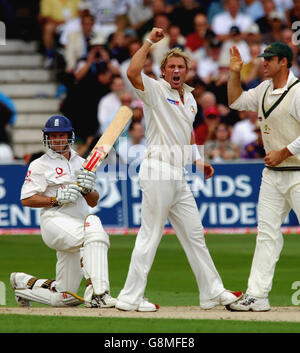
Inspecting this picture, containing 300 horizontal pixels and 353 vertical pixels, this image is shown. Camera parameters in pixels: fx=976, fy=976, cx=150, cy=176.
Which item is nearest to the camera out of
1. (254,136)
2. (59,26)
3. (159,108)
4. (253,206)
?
(159,108)

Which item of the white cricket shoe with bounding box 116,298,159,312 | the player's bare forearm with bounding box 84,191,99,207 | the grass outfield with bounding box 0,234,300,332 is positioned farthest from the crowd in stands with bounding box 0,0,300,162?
the white cricket shoe with bounding box 116,298,159,312

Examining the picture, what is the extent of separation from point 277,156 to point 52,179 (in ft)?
7.04

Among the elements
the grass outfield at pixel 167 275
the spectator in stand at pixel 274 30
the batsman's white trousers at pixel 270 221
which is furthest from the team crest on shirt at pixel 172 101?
the spectator in stand at pixel 274 30

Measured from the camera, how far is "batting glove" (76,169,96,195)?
9.16 m

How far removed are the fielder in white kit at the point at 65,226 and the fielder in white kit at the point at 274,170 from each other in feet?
4.39

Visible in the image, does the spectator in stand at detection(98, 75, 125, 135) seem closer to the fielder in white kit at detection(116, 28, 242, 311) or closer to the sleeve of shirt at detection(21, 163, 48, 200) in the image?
the sleeve of shirt at detection(21, 163, 48, 200)

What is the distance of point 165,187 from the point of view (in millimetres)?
8820

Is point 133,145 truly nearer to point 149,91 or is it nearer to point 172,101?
point 172,101

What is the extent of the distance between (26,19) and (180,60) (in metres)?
13.5

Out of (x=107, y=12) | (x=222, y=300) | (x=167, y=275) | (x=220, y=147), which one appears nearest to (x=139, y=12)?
(x=107, y=12)

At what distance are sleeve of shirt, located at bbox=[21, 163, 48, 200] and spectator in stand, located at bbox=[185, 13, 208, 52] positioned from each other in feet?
36.9

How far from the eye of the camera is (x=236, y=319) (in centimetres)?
845
